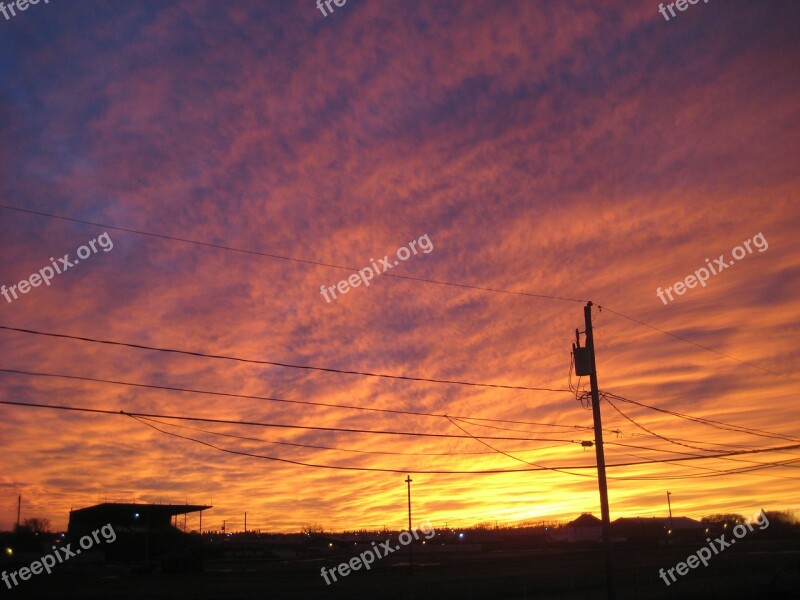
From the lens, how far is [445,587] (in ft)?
167

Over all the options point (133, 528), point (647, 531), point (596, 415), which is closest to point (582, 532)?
point (647, 531)

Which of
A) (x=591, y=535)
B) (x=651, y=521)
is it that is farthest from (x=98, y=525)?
(x=651, y=521)

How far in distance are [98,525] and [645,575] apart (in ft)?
287

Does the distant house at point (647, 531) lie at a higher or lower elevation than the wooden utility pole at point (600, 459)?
lower

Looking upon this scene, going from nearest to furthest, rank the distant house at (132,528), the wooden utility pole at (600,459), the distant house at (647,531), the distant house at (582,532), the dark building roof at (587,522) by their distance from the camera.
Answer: the wooden utility pole at (600,459), the distant house at (132,528), the distant house at (647,531), the distant house at (582,532), the dark building roof at (587,522)

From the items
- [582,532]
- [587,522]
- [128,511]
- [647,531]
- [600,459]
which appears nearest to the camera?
[600,459]

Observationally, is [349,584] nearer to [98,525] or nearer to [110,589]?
[110,589]

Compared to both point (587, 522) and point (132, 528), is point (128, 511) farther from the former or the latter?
point (587, 522)

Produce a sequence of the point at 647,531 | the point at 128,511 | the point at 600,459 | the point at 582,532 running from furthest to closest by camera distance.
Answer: the point at 582,532
the point at 647,531
the point at 128,511
the point at 600,459

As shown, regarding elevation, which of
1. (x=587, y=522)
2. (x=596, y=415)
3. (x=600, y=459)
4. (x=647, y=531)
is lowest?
(x=647, y=531)

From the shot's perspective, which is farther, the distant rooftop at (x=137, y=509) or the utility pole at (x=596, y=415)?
the distant rooftop at (x=137, y=509)

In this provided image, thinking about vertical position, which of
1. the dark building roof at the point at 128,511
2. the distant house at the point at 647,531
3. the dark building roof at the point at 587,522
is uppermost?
the dark building roof at the point at 128,511

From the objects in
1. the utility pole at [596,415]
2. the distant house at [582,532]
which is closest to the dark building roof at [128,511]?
the distant house at [582,532]

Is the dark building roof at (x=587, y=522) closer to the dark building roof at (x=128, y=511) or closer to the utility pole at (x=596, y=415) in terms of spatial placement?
the dark building roof at (x=128, y=511)
